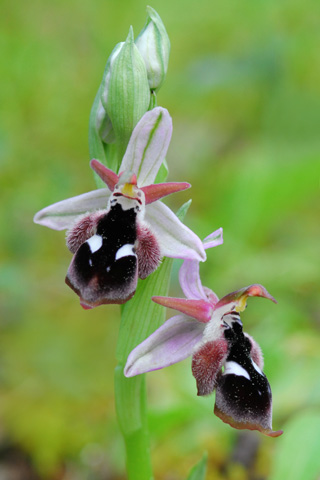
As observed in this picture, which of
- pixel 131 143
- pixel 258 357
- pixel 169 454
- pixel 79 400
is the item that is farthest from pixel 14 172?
pixel 258 357

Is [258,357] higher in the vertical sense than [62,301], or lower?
higher

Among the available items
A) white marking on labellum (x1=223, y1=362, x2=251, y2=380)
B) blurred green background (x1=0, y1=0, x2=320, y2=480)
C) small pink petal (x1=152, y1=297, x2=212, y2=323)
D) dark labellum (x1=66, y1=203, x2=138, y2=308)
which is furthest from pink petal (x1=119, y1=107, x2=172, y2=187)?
blurred green background (x1=0, y1=0, x2=320, y2=480)

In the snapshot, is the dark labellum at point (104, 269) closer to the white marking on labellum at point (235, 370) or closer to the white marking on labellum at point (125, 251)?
the white marking on labellum at point (125, 251)

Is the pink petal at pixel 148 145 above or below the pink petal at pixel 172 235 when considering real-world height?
above

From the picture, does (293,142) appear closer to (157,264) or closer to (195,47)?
(195,47)

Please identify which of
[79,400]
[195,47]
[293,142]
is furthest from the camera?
[195,47]

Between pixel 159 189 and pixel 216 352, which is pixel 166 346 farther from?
pixel 159 189

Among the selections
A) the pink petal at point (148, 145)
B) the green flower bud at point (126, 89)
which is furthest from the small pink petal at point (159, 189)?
the green flower bud at point (126, 89)

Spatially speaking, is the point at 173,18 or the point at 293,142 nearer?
the point at 293,142
